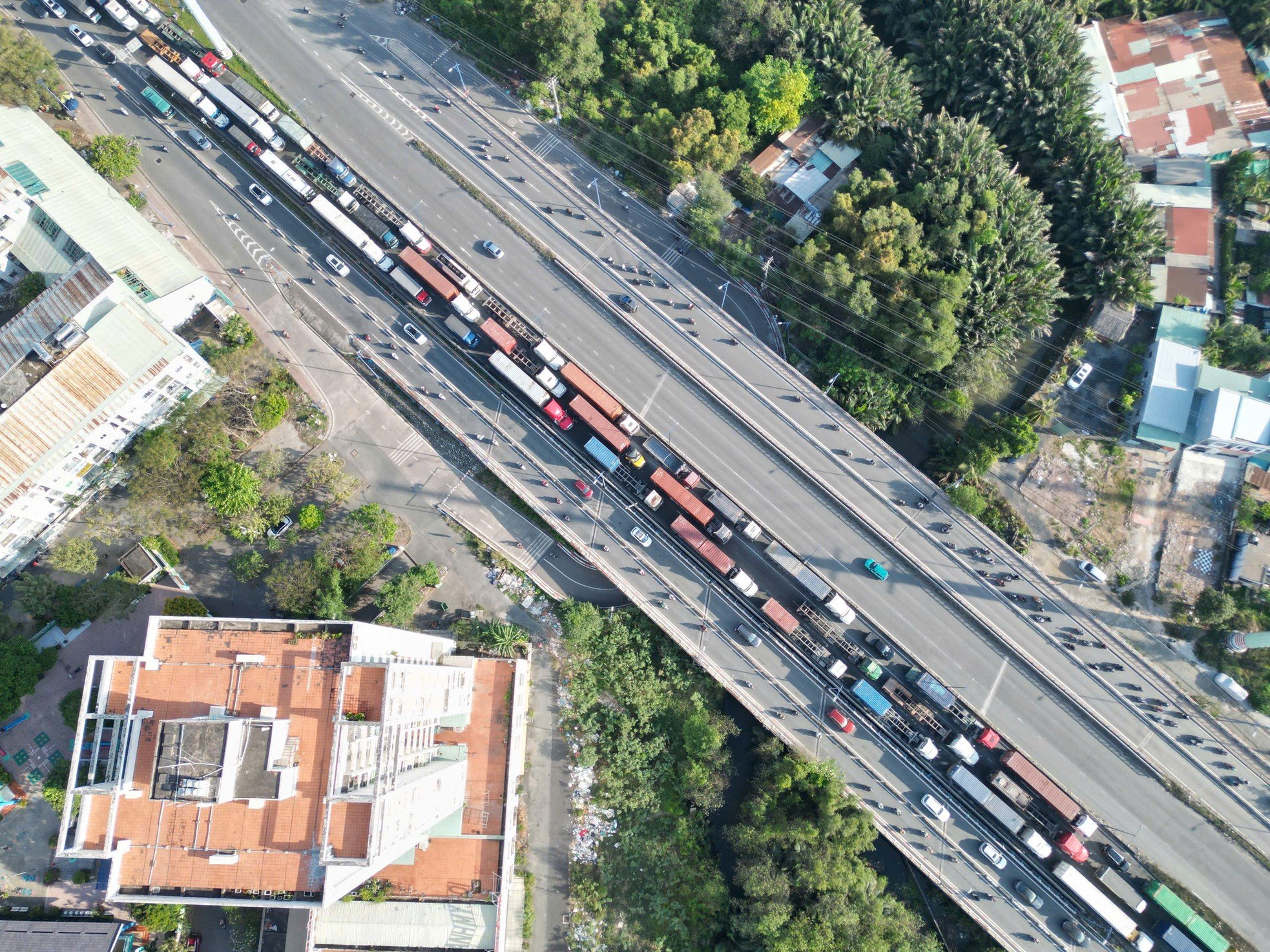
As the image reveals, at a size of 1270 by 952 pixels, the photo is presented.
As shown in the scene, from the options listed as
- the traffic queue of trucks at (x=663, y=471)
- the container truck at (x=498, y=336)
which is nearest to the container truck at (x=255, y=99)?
the traffic queue of trucks at (x=663, y=471)

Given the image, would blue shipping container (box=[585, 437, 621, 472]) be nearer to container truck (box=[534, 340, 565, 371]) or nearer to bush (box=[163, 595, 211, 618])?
container truck (box=[534, 340, 565, 371])

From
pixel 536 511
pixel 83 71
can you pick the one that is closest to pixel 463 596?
pixel 536 511

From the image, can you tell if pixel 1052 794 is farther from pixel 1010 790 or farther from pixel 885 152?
pixel 885 152

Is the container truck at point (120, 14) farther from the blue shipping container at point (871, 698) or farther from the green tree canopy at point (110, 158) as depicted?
the blue shipping container at point (871, 698)

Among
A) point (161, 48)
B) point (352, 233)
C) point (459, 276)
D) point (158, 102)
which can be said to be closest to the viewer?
point (459, 276)

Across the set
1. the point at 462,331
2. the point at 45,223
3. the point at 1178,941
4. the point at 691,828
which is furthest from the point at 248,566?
the point at 1178,941
